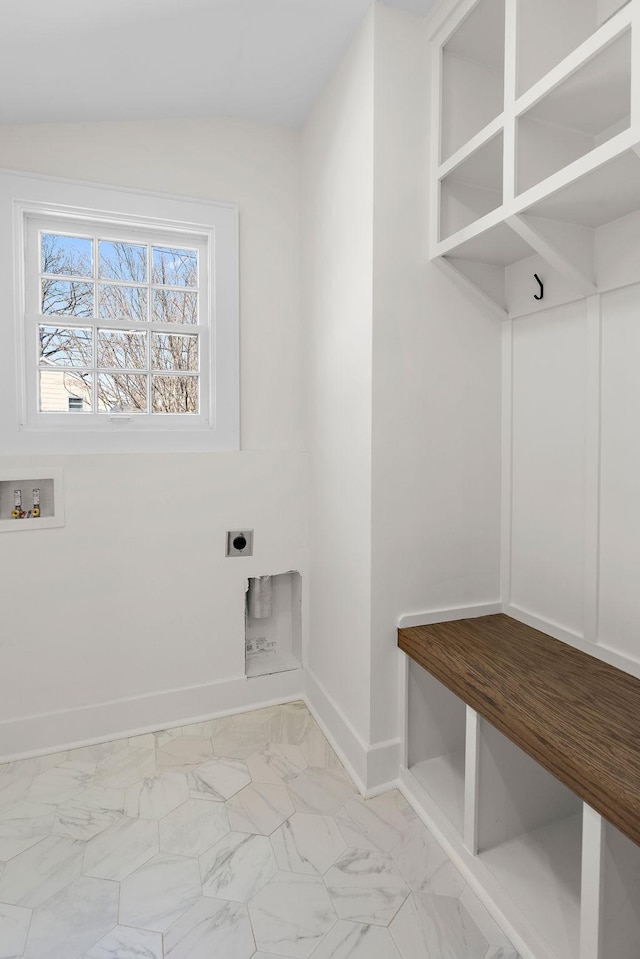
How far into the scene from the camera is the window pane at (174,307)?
2217mm

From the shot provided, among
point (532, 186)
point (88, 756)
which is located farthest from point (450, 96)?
point (88, 756)

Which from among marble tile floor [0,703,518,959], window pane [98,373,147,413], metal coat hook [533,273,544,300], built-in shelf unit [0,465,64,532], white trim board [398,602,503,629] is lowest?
marble tile floor [0,703,518,959]

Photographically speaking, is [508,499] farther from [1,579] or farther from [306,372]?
[1,579]

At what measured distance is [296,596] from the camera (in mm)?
2383

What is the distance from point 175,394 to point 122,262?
58 cm

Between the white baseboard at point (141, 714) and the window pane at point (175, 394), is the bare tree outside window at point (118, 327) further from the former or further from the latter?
the white baseboard at point (141, 714)

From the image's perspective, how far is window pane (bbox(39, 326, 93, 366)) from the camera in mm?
2059

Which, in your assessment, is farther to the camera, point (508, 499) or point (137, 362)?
point (137, 362)

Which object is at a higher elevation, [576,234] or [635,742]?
[576,234]

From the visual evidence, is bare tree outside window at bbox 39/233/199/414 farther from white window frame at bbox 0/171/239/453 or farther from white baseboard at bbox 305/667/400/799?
white baseboard at bbox 305/667/400/799

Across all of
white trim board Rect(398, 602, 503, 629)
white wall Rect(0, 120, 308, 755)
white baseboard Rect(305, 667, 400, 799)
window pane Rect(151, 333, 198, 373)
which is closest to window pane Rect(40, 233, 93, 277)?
white wall Rect(0, 120, 308, 755)

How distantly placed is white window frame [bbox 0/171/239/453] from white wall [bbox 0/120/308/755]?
63 mm

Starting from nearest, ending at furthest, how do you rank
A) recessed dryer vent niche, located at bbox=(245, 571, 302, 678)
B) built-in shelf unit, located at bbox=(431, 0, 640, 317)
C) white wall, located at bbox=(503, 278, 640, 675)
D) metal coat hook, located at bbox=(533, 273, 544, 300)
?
built-in shelf unit, located at bbox=(431, 0, 640, 317) → white wall, located at bbox=(503, 278, 640, 675) → metal coat hook, located at bbox=(533, 273, 544, 300) → recessed dryer vent niche, located at bbox=(245, 571, 302, 678)

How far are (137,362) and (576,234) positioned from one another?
1684 millimetres
